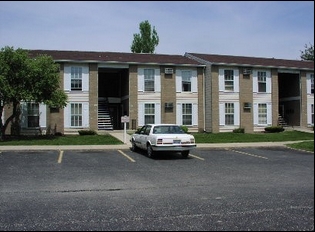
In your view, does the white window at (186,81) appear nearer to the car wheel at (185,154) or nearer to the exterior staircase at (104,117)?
the exterior staircase at (104,117)

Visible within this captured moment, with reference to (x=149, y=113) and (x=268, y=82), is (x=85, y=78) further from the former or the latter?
(x=268, y=82)

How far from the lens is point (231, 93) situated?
31.1m

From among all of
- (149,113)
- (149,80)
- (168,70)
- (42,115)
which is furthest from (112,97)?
(42,115)

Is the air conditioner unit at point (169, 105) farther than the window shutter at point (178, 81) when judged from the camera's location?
No

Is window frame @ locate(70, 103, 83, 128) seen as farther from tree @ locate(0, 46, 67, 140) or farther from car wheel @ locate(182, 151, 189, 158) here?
car wheel @ locate(182, 151, 189, 158)

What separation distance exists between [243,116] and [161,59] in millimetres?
8390

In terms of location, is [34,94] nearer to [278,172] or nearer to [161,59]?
[161,59]

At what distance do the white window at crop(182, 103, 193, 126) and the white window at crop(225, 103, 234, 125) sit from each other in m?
2.95

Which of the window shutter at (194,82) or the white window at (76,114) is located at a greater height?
the window shutter at (194,82)

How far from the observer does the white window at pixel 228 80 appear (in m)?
31.0

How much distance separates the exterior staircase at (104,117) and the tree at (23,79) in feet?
22.1

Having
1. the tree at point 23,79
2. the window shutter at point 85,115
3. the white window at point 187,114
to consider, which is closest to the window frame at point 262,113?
the white window at point 187,114

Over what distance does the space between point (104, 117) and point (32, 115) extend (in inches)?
228

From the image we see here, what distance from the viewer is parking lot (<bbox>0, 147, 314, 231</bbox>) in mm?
5602
